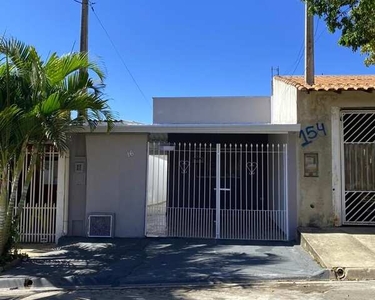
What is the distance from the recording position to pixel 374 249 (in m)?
7.72

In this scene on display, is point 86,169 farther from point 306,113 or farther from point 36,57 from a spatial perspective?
point 306,113

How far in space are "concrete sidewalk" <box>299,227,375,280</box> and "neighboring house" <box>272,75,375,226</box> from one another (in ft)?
1.50

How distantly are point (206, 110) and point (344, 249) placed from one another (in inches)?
347

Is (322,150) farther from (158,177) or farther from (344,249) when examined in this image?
(158,177)

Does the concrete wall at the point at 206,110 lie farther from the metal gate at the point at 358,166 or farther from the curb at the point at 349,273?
the curb at the point at 349,273

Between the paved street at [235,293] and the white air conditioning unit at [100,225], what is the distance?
3352 millimetres

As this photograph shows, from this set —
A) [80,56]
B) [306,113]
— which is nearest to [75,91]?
[80,56]

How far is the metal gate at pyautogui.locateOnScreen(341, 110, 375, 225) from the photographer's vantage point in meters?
9.76

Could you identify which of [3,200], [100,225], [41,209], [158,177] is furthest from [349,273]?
[41,209]

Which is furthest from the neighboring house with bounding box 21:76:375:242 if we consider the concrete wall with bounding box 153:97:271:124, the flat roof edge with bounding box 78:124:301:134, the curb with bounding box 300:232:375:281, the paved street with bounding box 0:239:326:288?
the concrete wall with bounding box 153:97:271:124

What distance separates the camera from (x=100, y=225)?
9836mm

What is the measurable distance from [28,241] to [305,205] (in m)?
6.50

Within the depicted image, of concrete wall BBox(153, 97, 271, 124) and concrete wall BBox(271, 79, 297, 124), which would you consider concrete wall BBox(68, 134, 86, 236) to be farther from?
concrete wall BBox(153, 97, 271, 124)

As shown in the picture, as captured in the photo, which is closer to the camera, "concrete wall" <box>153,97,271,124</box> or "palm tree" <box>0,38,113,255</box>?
"palm tree" <box>0,38,113,255</box>
